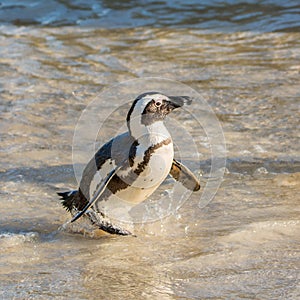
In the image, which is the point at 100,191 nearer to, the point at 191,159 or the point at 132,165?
the point at 132,165

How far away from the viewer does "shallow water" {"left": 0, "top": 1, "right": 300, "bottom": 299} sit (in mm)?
3410

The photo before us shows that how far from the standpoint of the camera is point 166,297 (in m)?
3.17

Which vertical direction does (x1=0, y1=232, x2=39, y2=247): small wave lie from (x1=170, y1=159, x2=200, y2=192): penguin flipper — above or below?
below

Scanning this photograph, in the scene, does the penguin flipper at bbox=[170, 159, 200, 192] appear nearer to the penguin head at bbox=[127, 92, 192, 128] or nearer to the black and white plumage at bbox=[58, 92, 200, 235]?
the black and white plumage at bbox=[58, 92, 200, 235]

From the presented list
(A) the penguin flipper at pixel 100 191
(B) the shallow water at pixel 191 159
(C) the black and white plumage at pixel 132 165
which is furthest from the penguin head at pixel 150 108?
(B) the shallow water at pixel 191 159

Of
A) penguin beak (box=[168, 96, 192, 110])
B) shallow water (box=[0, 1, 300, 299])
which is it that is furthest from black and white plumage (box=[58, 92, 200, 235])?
shallow water (box=[0, 1, 300, 299])

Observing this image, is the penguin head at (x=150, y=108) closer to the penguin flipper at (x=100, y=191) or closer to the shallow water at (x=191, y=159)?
the penguin flipper at (x=100, y=191)

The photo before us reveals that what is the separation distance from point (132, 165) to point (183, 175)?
0.48 meters

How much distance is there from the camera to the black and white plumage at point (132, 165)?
3744mm

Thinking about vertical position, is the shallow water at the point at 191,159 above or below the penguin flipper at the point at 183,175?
below

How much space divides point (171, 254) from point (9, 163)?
1.88 meters

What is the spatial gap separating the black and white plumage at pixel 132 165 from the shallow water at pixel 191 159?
181mm

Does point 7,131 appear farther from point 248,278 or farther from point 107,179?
point 248,278

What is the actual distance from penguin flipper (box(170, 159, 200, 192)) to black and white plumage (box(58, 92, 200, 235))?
7 centimetres
